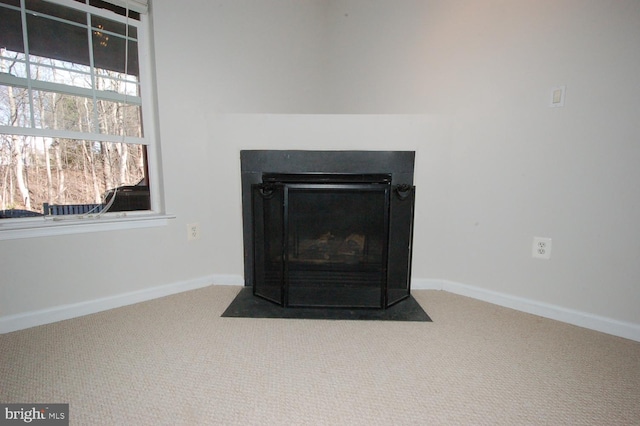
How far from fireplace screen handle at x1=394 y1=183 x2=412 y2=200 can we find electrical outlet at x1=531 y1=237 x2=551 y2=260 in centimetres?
85

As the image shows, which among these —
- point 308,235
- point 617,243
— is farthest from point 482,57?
point 308,235

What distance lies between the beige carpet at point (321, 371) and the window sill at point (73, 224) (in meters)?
0.55

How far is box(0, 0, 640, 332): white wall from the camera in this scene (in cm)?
148

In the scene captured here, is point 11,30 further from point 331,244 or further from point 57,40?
point 331,244

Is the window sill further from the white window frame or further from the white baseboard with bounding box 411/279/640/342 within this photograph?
the white baseboard with bounding box 411/279/640/342

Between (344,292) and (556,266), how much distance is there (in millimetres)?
1357

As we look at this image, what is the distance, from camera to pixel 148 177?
1.93 metres

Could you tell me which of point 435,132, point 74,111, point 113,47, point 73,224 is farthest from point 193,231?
point 435,132

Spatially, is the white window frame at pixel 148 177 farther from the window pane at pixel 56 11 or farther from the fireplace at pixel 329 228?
the fireplace at pixel 329 228

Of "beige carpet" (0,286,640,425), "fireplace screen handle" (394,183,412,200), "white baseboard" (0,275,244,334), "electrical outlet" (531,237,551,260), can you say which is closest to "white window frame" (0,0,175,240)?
"white baseboard" (0,275,244,334)

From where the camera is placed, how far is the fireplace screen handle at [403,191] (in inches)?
69.5

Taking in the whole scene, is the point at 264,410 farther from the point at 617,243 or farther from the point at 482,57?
the point at 482,57

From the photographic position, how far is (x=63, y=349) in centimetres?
133

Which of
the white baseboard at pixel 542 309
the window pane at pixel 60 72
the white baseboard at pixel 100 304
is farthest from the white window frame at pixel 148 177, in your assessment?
the white baseboard at pixel 542 309
